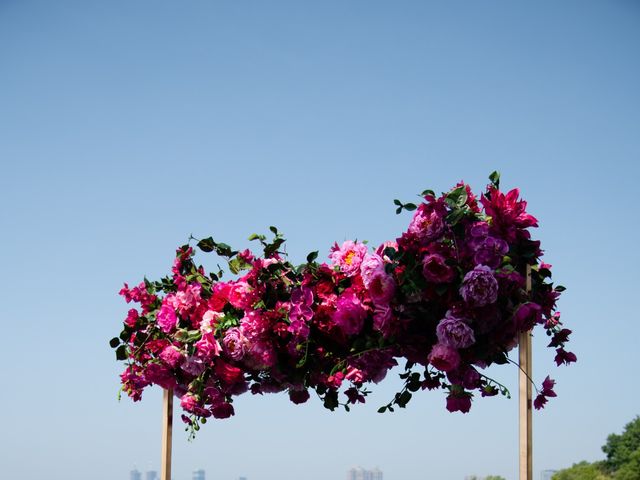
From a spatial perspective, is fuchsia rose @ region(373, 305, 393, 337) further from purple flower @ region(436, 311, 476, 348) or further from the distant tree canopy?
the distant tree canopy

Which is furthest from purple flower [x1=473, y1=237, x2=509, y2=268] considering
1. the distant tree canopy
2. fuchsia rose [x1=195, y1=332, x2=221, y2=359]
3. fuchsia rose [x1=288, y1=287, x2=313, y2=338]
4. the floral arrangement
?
the distant tree canopy

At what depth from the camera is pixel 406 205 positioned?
3.51 m

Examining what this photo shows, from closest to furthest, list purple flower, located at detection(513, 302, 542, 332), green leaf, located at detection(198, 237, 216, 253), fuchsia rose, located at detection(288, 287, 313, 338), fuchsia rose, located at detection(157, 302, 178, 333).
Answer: purple flower, located at detection(513, 302, 542, 332), fuchsia rose, located at detection(288, 287, 313, 338), green leaf, located at detection(198, 237, 216, 253), fuchsia rose, located at detection(157, 302, 178, 333)

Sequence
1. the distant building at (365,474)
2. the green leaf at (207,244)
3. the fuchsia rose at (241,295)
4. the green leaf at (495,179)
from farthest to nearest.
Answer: the distant building at (365,474) < the green leaf at (207,244) < the fuchsia rose at (241,295) < the green leaf at (495,179)

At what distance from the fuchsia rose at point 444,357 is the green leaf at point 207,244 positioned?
1.33 meters

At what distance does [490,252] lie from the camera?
11.2 feet

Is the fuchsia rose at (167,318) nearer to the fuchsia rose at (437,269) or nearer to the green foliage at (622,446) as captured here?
the fuchsia rose at (437,269)

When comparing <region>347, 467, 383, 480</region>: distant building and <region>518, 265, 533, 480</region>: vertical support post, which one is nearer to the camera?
<region>518, 265, 533, 480</region>: vertical support post

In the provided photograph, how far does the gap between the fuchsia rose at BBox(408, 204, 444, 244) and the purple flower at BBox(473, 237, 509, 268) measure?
181mm

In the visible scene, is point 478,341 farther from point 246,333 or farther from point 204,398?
point 204,398

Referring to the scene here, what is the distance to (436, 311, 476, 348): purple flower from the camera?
3.37m

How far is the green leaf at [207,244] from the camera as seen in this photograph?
13.7 ft

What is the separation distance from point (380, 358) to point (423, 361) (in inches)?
8.3

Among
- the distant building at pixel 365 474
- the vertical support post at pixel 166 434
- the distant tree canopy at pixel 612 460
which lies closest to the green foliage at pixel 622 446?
the distant tree canopy at pixel 612 460
